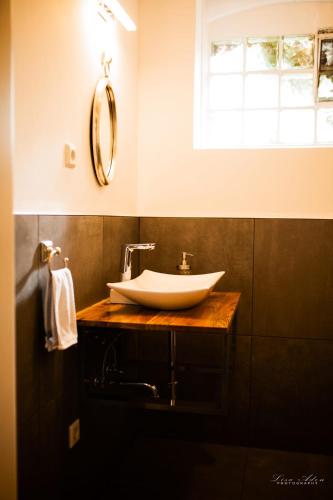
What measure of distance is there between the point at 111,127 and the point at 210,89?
90cm

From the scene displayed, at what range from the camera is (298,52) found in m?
2.99

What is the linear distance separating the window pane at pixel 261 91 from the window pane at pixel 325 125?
10.5 inches

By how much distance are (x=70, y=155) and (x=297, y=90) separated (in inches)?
63.9

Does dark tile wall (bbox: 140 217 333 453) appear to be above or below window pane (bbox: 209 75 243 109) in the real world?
below

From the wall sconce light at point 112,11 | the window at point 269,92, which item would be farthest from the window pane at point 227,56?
the wall sconce light at point 112,11

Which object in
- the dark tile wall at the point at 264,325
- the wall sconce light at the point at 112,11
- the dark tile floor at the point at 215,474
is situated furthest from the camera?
the dark tile wall at the point at 264,325

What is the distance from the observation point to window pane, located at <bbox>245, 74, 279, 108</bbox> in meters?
3.02

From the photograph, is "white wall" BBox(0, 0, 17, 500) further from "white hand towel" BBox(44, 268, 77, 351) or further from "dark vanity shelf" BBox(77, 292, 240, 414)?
"dark vanity shelf" BBox(77, 292, 240, 414)

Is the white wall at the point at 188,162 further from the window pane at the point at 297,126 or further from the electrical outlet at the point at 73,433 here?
the electrical outlet at the point at 73,433

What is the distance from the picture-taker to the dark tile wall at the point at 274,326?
2.79m

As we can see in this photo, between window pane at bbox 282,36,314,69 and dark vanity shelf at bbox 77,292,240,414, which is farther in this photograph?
window pane at bbox 282,36,314,69

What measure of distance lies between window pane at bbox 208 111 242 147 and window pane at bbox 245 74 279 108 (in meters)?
0.11

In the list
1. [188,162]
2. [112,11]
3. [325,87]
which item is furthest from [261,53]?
[112,11]

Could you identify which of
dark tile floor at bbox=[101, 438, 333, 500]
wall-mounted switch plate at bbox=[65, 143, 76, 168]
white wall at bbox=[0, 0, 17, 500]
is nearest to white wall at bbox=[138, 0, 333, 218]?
wall-mounted switch plate at bbox=[65, 143, 76, 168]
